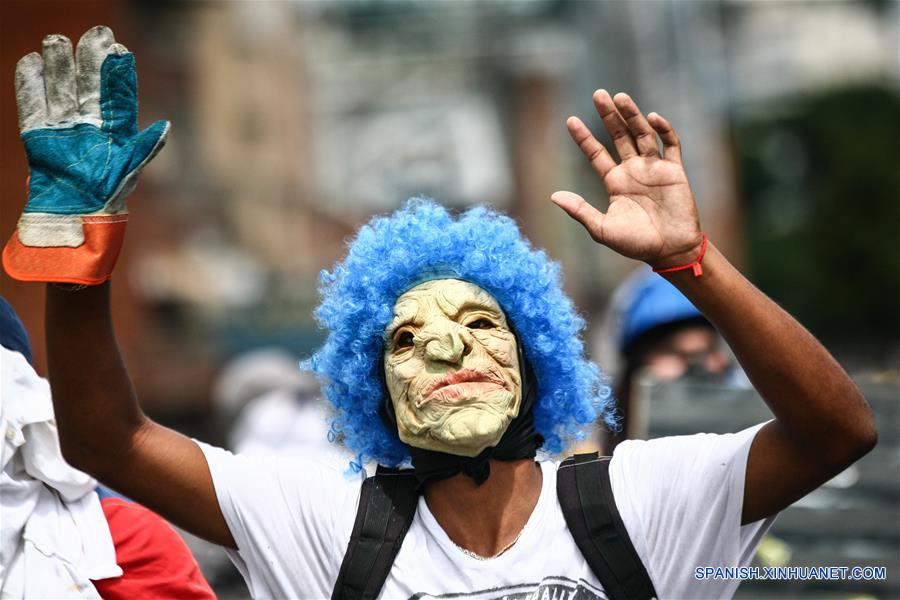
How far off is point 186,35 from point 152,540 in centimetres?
2375

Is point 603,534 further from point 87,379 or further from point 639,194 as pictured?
point 87,379

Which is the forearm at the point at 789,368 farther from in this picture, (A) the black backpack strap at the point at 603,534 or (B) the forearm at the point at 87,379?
(B) the forearm at the point at 87,379

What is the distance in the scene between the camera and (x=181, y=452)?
295cm

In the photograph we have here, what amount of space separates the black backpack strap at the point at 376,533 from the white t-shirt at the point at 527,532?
28 millimetres

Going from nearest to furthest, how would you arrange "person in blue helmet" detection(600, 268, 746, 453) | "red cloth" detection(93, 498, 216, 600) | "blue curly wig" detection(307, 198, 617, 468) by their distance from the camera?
"red cloth" detection(93, 498, 216, 600) < "blue curly wig" detection(307, 198, 617, 468) < "person in blue helmet" detection(600, 268, 746, 453)

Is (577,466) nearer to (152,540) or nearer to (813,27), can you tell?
(152,540)

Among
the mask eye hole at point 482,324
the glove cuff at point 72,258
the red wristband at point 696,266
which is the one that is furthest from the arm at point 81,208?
the red wristband at point 696,266

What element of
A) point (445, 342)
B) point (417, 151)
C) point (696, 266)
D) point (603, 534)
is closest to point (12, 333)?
point (445, 342)

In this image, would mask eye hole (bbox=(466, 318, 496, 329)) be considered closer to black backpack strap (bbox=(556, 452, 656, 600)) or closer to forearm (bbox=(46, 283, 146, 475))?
black backpack strap (bbox=(556, 452, 656, 600))

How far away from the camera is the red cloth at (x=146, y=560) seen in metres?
2.97

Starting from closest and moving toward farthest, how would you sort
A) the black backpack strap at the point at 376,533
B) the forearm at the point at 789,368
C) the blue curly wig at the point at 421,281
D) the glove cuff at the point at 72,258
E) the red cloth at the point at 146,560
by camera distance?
1. the forearm at the point at 789,368
2. the glove cuff at the point at 72,258
3. the black backpack strap at the point at 376,533
4. the red cloth at the point at 146,560
5. the blue curly wig at the point at 421,281

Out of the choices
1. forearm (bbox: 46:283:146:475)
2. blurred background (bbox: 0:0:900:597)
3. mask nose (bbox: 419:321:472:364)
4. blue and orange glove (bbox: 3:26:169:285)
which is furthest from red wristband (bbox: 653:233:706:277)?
blurred background (bbox: 0:0:900:597)

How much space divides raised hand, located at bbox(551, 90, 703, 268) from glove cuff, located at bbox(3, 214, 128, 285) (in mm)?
1052

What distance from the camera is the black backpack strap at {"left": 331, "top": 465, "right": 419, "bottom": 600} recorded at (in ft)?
9.25
